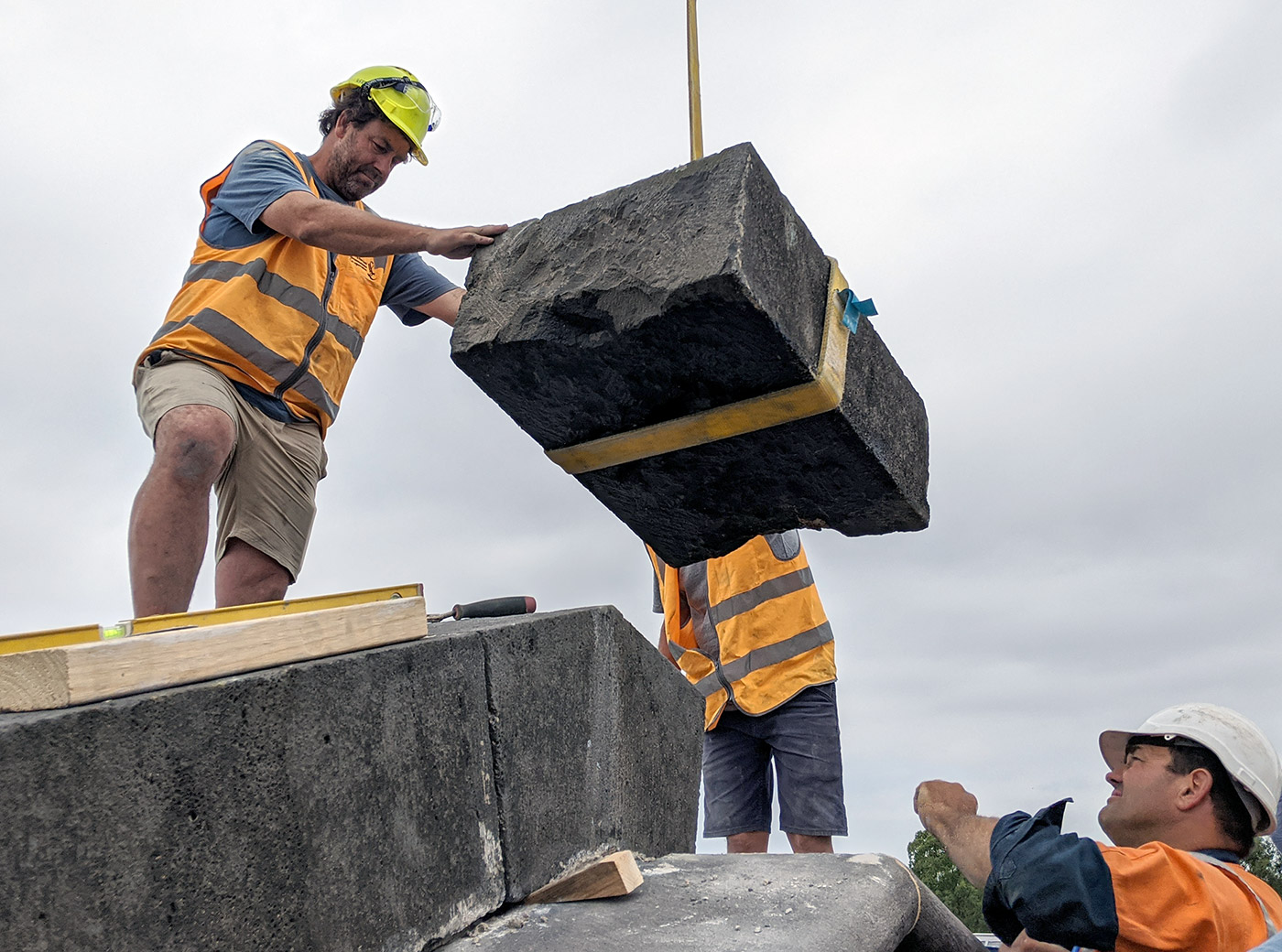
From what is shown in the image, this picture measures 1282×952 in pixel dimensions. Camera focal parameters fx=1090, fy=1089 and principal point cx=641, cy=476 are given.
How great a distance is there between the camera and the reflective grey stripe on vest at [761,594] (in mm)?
3973

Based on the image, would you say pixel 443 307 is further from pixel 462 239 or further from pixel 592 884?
pixel 592 884

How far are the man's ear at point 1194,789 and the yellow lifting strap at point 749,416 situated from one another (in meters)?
1.39

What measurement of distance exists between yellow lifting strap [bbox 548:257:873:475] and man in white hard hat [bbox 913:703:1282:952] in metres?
1.13

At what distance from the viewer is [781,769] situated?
390 cm

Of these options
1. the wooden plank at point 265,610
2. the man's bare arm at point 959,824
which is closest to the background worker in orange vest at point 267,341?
the wooden plank at point 265,610

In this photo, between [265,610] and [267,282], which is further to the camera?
[267,282]

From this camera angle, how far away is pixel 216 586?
3.08 meters

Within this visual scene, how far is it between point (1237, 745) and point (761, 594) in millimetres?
1631

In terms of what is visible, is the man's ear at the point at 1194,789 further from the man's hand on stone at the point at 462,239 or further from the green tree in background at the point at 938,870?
the green tree in background at the point at 938,870

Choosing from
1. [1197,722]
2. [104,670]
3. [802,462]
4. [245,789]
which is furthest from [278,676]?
[1197,722]

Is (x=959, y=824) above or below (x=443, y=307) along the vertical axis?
below

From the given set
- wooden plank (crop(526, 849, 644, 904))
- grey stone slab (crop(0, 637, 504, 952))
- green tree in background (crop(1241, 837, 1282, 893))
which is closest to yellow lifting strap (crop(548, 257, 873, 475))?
grey stone slab (crop(0, 637, 504, 952))

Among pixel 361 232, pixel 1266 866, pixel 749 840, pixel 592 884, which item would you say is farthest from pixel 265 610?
pixel 1266 866

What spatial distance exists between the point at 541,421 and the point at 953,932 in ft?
5.37
